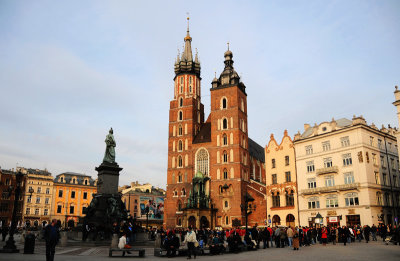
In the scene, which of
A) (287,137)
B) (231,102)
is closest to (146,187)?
(231,102)

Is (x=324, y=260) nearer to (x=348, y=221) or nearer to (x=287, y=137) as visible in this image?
(x=348, y=221)

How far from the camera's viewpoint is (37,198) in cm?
6875

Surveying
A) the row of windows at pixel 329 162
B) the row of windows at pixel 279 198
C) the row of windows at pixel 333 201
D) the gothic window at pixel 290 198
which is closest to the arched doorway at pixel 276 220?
the row of windows at pixel 279 198

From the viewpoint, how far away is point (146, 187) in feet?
310

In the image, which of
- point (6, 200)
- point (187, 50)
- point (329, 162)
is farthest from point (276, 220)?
point (6, 200)

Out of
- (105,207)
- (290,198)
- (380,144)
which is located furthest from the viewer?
(290,198)

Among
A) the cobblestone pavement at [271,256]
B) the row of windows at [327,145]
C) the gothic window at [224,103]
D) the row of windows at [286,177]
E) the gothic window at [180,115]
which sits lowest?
the cobblestone pavement at [271,256]

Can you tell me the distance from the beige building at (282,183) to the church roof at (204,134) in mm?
16780

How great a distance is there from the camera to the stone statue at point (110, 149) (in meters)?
29.2

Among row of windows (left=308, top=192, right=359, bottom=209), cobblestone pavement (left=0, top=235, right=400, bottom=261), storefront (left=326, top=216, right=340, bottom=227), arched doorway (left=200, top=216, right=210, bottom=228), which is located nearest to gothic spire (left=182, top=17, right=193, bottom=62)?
arched doorway (left=200, top=216, right=210, bottom=228)

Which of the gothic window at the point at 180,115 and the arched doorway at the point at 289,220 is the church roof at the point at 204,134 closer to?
the gothic window at the point at 180,115

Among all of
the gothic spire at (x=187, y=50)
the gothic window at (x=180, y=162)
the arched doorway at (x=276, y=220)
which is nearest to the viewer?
the arched doorway at (x=276, y=220)

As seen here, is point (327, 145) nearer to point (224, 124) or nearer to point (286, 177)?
point (286, 177)

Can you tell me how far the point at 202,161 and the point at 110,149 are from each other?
103ft
